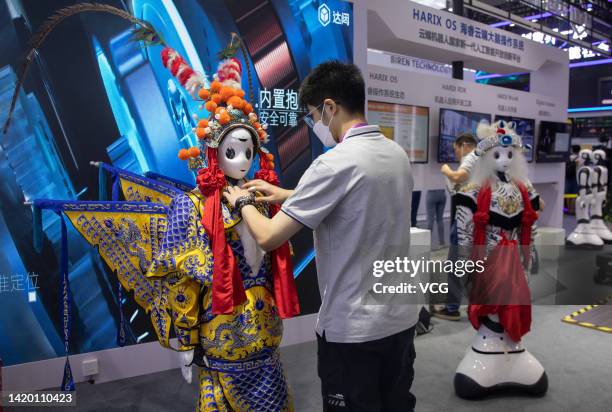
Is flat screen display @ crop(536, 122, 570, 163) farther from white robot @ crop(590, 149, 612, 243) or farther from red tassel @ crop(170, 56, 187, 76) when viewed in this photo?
red tassel @ crop(170, 56, 187, 76)

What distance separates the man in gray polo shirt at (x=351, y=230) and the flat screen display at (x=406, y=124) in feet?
10.7

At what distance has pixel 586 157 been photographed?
734cm

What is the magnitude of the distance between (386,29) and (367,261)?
3728 millimetres

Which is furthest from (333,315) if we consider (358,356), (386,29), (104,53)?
(386,29)

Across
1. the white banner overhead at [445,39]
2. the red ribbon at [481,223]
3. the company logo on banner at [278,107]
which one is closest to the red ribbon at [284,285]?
the red ribbon at [481,223]

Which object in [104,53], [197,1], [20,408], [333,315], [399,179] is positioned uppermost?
[197,1]

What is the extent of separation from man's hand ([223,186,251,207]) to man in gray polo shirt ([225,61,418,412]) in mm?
313

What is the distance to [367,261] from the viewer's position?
1.47m

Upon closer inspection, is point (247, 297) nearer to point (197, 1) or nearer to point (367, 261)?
point (367, 261)

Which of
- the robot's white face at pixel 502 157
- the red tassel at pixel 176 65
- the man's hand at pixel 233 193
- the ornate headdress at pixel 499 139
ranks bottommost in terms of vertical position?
the man's hand at pixel 233 193

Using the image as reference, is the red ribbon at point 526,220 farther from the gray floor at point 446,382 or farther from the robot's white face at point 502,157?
the gray floor at point 446,382

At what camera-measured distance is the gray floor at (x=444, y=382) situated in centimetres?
289

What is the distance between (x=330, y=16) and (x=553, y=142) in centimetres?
516

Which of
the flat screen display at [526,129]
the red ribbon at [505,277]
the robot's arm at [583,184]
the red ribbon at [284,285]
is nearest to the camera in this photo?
the red ribbon at [284,285]
